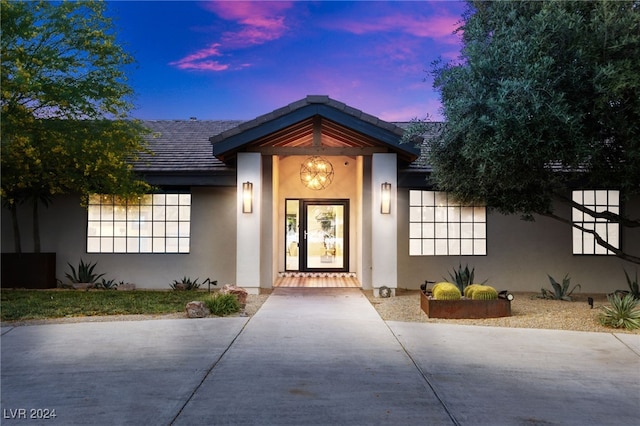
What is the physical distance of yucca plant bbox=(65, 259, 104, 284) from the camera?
1241cm

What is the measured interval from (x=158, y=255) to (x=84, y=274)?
174cm

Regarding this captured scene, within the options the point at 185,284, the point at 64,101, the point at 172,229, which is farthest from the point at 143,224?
the point at 64,101

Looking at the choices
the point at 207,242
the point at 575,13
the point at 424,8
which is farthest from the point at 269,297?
the point at 424,8

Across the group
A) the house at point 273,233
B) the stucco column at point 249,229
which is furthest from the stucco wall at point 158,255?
the stucco column at point 249,229

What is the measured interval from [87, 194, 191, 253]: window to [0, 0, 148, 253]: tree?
4.40 ft

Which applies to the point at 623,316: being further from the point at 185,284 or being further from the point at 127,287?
the point at 127,287

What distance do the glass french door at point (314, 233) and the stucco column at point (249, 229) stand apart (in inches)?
145

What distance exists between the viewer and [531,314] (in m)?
9.05

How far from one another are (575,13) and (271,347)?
6243 millimetres

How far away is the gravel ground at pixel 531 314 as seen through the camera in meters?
8.13

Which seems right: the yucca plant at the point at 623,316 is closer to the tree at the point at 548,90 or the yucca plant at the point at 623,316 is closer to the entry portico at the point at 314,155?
the tree at the point at 548,90

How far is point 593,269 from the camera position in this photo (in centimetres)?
1260

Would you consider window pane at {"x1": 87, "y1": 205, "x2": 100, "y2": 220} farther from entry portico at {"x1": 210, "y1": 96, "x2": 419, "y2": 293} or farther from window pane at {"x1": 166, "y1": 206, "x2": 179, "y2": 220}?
Answer: entry portico at {"x1": 210, "y1": 96, "x2": 419, "y2": 293}

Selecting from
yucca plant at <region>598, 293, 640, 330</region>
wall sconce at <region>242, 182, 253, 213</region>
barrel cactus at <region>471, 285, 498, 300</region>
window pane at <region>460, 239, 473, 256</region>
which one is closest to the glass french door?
window pane at <region>460, 239, 473, 256</region>
